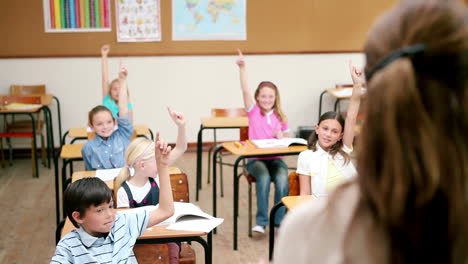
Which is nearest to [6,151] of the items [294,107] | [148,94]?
[148,94]

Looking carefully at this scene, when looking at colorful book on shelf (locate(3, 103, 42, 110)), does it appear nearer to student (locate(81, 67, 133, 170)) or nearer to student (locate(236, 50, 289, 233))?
student (locate(81, 67, 133, 170))

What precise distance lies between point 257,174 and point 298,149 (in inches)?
A: 14.6

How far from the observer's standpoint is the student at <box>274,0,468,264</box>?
0.68 m

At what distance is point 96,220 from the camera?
2.12 meters

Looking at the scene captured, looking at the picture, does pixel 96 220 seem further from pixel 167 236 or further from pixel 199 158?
pixel 199 158

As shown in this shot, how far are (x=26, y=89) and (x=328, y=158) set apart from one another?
13.6ft

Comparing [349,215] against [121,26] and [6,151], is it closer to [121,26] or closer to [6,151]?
[121,26]

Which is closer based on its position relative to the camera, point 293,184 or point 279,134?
point 293,184

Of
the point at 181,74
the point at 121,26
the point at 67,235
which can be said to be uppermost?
the point at 121,26

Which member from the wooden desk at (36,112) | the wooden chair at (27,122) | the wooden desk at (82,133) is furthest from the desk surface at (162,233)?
the wooden chair at (27,122)

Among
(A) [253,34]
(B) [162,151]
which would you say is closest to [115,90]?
(A) [253,34]

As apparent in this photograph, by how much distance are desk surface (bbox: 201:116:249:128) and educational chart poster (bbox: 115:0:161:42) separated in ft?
6.03

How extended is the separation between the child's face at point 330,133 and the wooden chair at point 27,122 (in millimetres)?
3541

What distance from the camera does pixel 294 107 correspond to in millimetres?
6750
